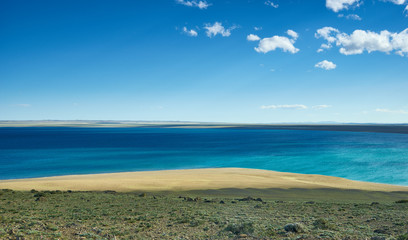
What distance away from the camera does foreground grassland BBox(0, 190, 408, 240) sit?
36.1 feet

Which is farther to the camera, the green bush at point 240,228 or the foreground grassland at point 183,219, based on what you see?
the green bush at point 240,228

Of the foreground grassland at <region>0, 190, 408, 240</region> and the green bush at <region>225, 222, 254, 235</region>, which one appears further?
the green bush at <region>225, 222, 254, 235</region>

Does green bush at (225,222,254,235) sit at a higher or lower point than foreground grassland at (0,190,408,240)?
higher

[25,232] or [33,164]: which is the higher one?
[25,232]

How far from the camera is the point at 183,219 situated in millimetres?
13867

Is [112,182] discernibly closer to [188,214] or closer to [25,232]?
[188,214]

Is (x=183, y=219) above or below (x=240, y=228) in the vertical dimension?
below

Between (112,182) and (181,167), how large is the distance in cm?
2061

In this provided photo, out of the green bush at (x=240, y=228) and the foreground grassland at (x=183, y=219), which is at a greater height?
the green bush at (x=240, y=228)

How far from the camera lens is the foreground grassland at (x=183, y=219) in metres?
11.0

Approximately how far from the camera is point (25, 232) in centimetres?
1036

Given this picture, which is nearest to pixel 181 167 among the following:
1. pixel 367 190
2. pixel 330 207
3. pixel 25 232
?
pixel 367 190

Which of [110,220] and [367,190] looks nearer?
[110,220]

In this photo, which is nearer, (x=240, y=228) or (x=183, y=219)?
(x=240, y=228)
